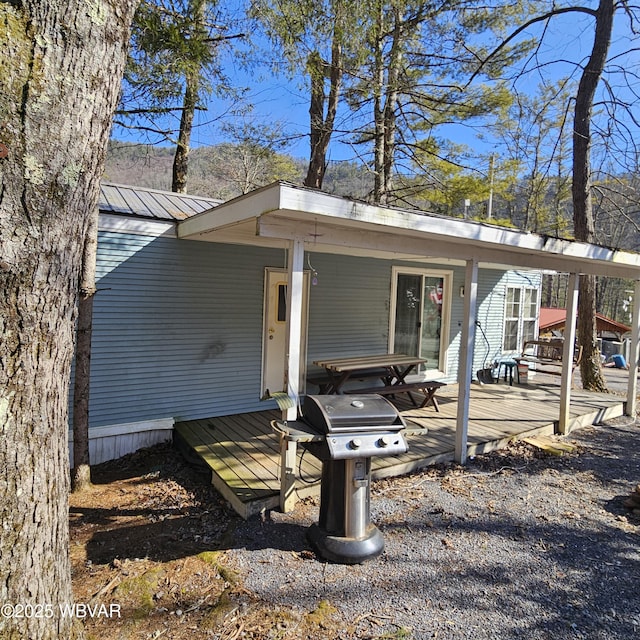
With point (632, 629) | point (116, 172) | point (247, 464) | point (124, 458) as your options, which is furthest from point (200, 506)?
point (116, 172)

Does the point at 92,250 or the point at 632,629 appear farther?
the point at 92,250

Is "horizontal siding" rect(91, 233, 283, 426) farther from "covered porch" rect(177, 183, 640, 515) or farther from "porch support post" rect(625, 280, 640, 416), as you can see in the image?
"porch support post" rect(625, 280, 640, 416)

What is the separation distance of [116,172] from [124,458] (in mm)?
5557

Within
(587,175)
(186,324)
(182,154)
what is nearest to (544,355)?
(587,175)

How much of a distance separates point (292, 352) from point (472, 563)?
6.15ft

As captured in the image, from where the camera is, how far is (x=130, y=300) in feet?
14.8

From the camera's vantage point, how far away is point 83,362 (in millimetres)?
3697

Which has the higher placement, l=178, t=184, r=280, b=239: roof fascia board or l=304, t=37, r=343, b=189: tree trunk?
l=304, t=37, r=343, b=189: tree trunk

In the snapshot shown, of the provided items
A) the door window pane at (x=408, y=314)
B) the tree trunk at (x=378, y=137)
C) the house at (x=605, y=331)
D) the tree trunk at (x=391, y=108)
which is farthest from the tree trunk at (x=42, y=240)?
the house at (x=605, y=331)

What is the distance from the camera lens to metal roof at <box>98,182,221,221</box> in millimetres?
4566

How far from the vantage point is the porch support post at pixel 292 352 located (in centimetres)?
314

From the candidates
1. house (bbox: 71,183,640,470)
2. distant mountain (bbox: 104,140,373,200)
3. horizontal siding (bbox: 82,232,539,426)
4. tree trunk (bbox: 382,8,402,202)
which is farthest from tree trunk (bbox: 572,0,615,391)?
horizontal siding (bbox: 82,232,539,426)

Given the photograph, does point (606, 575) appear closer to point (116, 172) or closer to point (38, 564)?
point (38, 564)

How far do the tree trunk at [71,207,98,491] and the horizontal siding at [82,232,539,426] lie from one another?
666 mm
